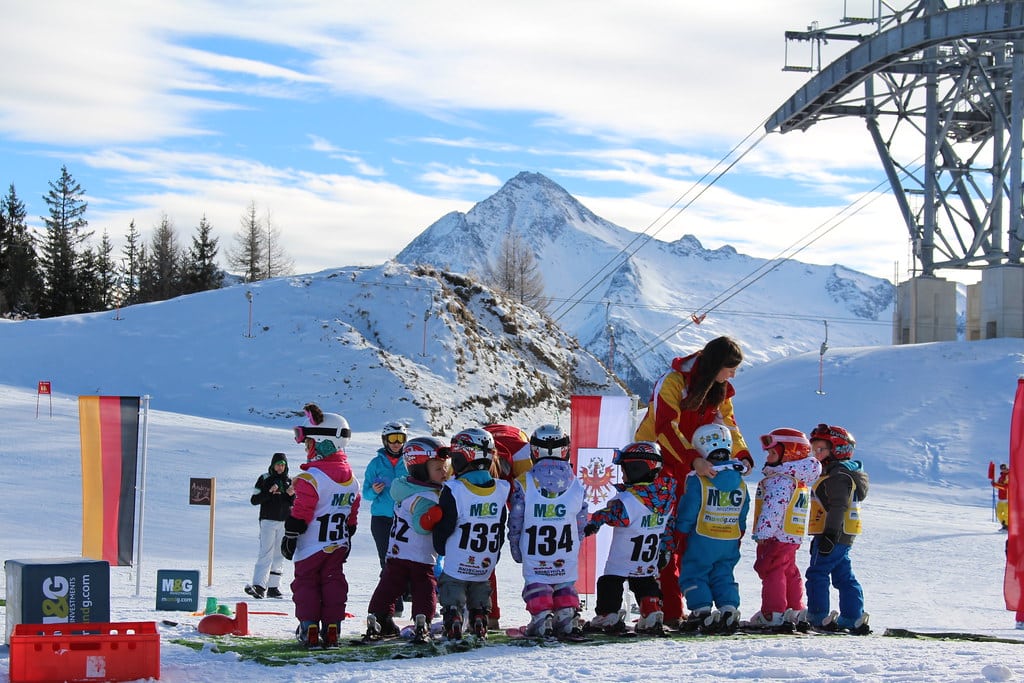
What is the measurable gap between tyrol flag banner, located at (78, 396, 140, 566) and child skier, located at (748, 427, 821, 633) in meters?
6.08

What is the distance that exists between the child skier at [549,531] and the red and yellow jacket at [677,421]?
2.90 feet

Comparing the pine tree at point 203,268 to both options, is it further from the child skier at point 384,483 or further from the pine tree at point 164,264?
the child skier at point 384,483

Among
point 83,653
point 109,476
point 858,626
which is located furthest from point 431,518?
point 109,476

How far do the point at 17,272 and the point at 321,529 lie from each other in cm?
5576

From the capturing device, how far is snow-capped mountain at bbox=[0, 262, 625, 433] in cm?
3253

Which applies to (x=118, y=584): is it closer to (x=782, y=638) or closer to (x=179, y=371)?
(x=782, y=638)

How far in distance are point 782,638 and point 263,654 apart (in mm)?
3383

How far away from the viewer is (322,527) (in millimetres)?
7785

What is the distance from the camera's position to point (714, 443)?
321 inches

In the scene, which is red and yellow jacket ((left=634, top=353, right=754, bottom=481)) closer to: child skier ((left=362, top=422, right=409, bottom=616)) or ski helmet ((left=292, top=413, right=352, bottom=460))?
ski helmet ((left=292, top=413, right=352, bottom=460))

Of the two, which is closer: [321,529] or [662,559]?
[321,529]

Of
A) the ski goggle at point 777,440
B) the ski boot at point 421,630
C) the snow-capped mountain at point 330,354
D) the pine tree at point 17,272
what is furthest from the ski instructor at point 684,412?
the pine tree at point 17,272

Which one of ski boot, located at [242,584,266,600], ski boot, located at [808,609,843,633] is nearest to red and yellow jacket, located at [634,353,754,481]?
ski boot, located at [808,609,843,633]

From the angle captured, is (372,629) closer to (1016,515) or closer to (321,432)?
(321,432)
